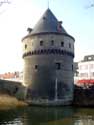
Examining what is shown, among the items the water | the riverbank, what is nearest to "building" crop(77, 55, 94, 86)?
the riverbank

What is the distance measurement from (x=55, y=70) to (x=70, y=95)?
328 cm

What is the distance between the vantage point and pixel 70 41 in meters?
33.0

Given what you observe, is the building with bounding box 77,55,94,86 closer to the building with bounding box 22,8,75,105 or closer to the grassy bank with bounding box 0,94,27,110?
the building with bounding box 22,8,75,105

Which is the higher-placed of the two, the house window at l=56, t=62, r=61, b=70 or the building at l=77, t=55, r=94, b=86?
the building at l=77, t=55, r=94, b=86

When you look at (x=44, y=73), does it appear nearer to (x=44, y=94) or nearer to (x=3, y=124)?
(x=44, y=94)

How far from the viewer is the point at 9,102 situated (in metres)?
27.9

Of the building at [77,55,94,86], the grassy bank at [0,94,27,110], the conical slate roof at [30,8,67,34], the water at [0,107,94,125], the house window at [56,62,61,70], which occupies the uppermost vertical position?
the conical slate roof at [30,8,67,34]

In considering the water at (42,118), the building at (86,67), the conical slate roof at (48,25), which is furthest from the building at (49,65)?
the building at (86,67)

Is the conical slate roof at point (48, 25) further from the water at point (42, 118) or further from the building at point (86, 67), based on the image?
the building at point (86, 67)

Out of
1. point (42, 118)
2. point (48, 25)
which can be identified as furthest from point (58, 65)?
point (42, 118)

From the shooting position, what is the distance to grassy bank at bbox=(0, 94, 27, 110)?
26.6 meters

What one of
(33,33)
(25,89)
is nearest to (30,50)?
(33,33)

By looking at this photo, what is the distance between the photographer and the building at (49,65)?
101 ft

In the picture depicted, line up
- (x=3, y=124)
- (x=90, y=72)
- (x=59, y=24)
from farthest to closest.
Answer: (x=90, y=72) → (x=59, y=24) → (x=3, y=124)
